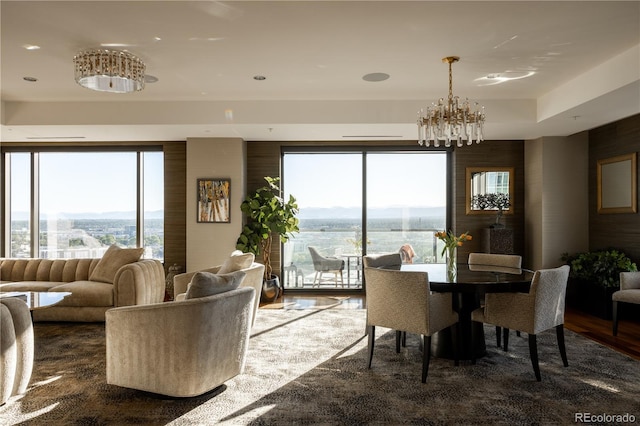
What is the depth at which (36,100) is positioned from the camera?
5.54m

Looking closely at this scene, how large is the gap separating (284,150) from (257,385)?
176 inches

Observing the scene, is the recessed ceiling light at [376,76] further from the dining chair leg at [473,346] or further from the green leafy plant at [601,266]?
the green leafy plant at [601,266]

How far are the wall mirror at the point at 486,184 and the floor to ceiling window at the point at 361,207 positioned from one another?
0.39m

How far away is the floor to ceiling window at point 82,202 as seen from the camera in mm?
7160

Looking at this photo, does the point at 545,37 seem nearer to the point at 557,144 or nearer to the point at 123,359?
the point at 557,144

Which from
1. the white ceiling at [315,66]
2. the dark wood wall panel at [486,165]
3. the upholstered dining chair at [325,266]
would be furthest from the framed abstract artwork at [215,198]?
the dark wood wall panel at [486,165]

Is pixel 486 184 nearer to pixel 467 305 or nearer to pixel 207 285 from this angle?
pixel 467 305

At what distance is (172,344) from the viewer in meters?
2.81

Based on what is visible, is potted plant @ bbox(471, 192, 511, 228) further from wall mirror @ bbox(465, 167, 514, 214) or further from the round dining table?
the round dining table

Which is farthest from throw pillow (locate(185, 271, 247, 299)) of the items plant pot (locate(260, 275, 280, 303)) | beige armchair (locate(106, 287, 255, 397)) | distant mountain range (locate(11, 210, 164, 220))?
distant mountain range (locate(11, 210, 164, 220))

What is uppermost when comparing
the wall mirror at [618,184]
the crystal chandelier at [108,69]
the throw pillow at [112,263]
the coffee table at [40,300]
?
the crystal chandelier at [108,69]

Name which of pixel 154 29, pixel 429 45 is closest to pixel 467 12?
pixel 429 45

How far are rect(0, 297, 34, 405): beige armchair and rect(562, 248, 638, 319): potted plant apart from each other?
5.84 metres

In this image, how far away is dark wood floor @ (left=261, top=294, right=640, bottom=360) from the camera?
430 centimetres
